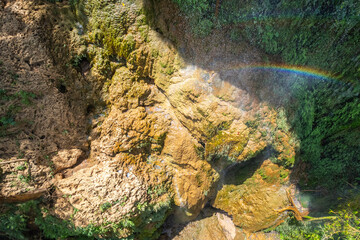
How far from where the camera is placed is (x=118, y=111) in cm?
335

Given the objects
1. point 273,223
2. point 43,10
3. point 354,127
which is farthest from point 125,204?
point 354,127

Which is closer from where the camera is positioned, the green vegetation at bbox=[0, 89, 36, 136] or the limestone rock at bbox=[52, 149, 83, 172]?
the green vegetation at bbox=[0, 89, 36, 136]

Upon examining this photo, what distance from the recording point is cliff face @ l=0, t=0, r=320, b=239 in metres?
2.77

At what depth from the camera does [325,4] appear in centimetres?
267

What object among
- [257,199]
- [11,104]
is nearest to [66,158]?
[11,104]

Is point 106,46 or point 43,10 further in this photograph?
point 106,46

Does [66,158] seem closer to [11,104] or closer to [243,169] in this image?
[11,104]

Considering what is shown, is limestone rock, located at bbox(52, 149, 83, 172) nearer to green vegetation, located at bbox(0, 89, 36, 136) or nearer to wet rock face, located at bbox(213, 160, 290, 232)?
green vegetation, located at bbox(0, 89, 36, 136)

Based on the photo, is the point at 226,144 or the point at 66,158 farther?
the point at 226,144

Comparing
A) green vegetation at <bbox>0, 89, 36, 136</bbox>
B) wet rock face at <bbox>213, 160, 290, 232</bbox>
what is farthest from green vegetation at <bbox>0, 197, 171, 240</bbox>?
wet rock face at <bbox>213, 160, 290, 232</bbox>

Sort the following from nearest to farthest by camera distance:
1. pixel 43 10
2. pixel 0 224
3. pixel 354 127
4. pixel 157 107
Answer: pixel 43 10
pixel 0 224
pixel 157 107
pixel 354 127

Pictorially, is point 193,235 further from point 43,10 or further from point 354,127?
point 43,10

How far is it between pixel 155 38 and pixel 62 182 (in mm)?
3034

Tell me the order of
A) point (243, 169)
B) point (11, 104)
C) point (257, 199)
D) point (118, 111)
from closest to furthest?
point (11, 104) → point (118, 111) → point (243, 169) → point (257, 199)
